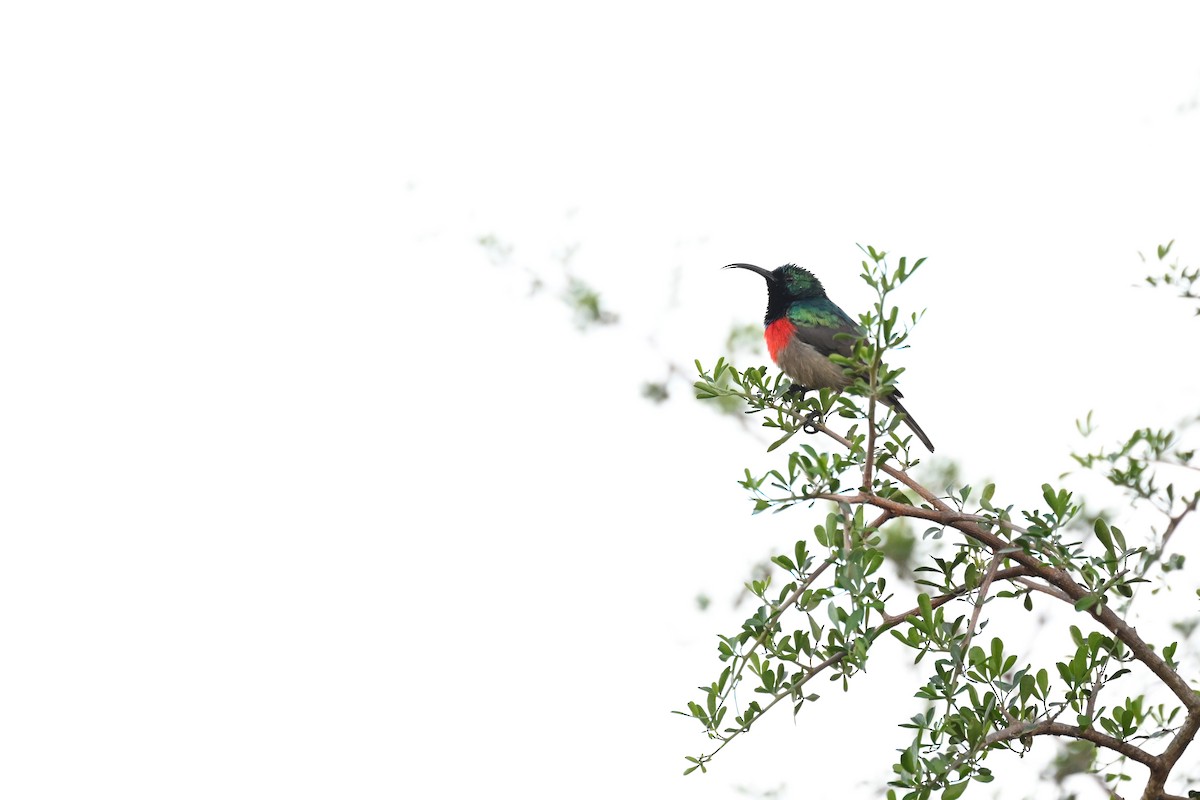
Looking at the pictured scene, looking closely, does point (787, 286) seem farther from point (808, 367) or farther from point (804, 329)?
A: point (808, 367)

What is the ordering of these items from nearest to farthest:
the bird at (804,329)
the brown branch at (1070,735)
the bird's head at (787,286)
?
the brown branch at (1070,735)
the bird at (804,329)
the bird's head at (787,286)

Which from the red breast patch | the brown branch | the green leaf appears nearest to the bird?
the red breast patch

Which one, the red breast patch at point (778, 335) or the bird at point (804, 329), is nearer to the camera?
the bird at point (804, 329)

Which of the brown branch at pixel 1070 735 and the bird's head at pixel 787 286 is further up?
the bird's head at pixel 787 286

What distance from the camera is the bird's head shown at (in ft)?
19.5

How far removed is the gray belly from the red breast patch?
0.18ft

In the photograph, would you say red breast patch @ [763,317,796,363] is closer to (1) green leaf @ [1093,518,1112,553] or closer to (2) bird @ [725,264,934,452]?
(2) bird @ [725,264,934,452]

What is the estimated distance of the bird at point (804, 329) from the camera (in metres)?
5.24

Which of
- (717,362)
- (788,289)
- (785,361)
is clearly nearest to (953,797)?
(717,362)

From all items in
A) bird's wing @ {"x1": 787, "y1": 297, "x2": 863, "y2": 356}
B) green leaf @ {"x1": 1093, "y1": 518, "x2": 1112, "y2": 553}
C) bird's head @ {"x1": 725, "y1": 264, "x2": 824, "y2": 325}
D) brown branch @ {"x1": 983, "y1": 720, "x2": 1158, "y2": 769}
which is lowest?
brown branch @ {"x1": 983, "y1": 720, "x2": 1158, "y2": 769}

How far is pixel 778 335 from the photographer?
221 inches

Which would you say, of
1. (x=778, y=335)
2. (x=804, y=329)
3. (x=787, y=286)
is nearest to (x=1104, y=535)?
(x=804, y=329)

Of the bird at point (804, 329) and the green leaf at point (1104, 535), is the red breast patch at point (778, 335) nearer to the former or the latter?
the bird at point (804, 329)

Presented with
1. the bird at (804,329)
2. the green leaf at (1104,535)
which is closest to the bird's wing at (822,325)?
the bird at (804,329)
